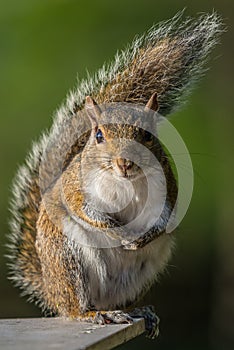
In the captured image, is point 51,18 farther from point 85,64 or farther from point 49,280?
point 49,280

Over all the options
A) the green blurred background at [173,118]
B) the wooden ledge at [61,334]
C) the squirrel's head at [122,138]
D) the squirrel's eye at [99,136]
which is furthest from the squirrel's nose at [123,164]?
the green blurred background at [173,118]

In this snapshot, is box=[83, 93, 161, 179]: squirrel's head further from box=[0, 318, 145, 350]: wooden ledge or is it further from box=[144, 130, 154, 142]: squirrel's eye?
box=[0, 318, 145, 350]: wooden ledge

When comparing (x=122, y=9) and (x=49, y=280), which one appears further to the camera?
(x=122, y=9)

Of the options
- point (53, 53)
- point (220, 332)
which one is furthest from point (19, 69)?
point (220, 332)

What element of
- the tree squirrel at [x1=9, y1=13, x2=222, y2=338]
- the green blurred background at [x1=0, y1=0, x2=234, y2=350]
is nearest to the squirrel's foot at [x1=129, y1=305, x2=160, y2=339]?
the tree squirrel at [x1=9, y1=13, x2=222, y2=338]

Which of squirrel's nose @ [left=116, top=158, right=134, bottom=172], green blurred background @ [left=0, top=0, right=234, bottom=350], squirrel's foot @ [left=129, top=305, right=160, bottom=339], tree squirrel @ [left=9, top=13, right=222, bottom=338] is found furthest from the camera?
green blurred background @ [left=0, top=0, right=234, bottom=350]

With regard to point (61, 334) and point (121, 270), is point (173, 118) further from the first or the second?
point (61, 334)

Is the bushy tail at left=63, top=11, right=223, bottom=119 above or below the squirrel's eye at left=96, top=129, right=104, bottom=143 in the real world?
above
